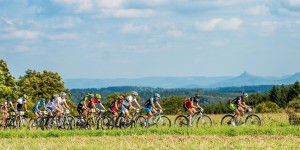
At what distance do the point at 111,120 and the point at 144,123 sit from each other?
1991 mm

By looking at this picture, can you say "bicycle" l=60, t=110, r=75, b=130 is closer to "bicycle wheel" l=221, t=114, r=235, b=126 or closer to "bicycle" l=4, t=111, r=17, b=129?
"bicycle" l=4, t=111, r=17, b=129

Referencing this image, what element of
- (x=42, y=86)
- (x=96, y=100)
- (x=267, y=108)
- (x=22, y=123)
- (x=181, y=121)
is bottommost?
(x=22, y=123)

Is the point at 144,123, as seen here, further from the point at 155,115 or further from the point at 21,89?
the point at 21,89

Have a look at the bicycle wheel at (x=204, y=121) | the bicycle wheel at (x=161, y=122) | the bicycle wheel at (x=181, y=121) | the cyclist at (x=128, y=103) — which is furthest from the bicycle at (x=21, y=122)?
the bicycle wheel at (x=204, y=121)

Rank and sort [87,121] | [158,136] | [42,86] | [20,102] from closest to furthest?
[158,136] → [87,121] → [20,102] → [42,86]

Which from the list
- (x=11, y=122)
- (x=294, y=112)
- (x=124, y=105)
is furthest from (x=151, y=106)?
(x=11, y=122)

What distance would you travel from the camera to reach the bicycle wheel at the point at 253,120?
24266 millimetres

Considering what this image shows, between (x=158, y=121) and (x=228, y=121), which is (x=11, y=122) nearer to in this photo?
(x=158, y=121)

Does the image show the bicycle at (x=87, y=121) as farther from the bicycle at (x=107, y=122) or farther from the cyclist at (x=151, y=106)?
the cyclist at (x=151, y=106)

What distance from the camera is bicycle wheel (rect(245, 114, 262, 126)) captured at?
24.3 metres

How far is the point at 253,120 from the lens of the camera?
24516 millimetres

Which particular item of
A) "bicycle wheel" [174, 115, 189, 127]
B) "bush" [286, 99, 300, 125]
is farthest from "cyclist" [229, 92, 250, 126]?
"bicycle wheel" [174, 115, 189, 127]

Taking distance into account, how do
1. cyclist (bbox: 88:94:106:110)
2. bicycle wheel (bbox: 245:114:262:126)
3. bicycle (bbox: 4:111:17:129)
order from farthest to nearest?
bicycle (bbox: 4:111:17:129)
cyclist (bbox: 88:94:106:110)
bicycle wheel (bbox: 245:114:262:126)

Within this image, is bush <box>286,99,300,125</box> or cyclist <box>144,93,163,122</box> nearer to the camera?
bush <box>286,99,300,125</box>
